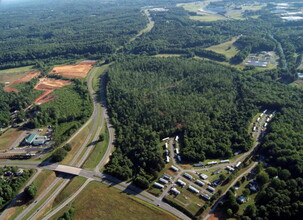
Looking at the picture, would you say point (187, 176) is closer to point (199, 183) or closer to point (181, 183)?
point (181, 183)

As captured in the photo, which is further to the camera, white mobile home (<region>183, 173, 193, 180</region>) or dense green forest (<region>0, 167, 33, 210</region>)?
white mobile home (<region>183, 173, 193, 180</region>)

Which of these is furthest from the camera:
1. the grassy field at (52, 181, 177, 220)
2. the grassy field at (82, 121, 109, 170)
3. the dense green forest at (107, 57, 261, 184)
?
the dense green forest at (107, 57, 261, 184)

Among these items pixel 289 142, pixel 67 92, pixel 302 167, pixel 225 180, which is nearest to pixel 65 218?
pixel 225 180

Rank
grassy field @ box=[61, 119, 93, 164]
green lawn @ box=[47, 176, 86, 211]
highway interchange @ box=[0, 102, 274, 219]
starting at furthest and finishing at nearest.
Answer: grassy field @ box=[61, 119, 93, 164]
green lawn @ box=[47, 176, 86, 211]
highway interchange @ box=[0, 102, 274, 219]

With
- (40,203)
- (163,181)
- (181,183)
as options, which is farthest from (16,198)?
(181,183)

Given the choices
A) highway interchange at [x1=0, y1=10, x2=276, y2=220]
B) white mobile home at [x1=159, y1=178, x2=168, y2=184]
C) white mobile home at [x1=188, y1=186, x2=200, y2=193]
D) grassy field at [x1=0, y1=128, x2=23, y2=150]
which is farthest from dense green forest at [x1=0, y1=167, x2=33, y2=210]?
white mobile home at [x1=188, y1=186, x2=200, y2=193]

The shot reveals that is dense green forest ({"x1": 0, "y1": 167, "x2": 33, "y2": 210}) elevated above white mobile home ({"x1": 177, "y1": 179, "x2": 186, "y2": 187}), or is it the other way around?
dense green forest ({"x1": 0, "y1": 167, "x2": 33, "y2": 210})

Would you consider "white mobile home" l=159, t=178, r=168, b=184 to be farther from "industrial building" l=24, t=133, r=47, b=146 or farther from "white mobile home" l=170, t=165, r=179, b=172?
"industrial building" l=24, t=133, r=47, b=146

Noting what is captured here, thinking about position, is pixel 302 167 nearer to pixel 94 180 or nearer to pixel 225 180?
pixel 225 180
